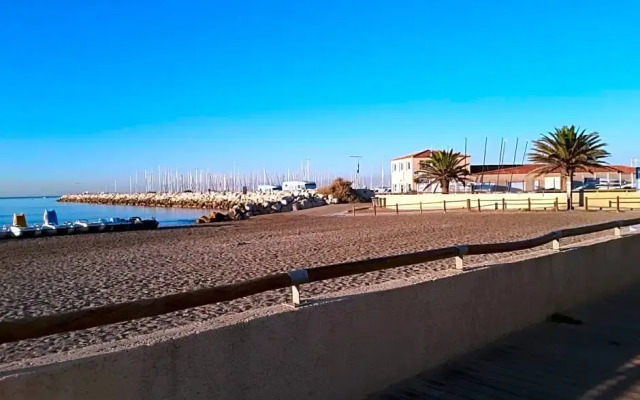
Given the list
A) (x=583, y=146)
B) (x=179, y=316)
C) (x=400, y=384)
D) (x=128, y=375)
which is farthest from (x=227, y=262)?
(x=583, y=146)

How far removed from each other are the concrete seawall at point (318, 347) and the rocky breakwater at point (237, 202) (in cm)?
4464

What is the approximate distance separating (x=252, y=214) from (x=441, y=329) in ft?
186

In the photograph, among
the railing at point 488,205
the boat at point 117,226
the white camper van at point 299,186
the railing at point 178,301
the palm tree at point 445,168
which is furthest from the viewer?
the white camper van at point 299,186

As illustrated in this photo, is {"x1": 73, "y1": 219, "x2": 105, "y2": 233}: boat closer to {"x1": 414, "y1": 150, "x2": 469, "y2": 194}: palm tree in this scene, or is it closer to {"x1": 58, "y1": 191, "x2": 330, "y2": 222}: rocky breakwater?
{"x1": 58, "y1": 191, "x2": 330, "y2": 222}: rocky breakwater

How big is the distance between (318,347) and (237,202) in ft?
279

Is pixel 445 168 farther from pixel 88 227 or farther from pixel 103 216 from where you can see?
pixel 103 216

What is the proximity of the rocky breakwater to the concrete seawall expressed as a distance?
44641 millimetres

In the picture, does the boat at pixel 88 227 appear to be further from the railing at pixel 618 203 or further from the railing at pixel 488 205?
the railing at pixel 618 203

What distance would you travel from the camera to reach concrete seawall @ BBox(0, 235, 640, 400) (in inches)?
102

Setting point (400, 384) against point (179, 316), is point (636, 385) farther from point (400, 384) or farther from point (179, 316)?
point (179, 316)

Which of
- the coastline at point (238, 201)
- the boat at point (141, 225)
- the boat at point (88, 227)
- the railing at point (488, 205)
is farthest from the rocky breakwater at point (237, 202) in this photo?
the railing at point (488, 205)

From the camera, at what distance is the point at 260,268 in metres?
13.1

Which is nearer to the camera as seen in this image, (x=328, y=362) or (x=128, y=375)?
(x=128, y=375)

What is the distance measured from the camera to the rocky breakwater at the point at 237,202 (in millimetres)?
60769
